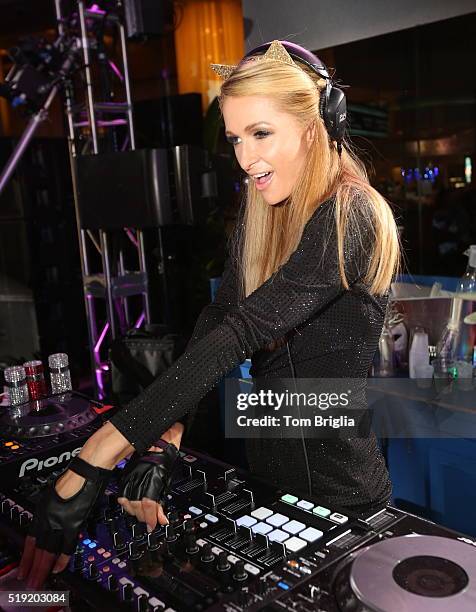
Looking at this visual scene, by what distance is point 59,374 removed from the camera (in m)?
1.72

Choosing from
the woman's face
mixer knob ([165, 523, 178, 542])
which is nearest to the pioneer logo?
mixer knob ([165, 523, 178, 542])

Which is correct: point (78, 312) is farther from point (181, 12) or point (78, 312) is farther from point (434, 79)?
point (434, 79)

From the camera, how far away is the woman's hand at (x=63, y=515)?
0.90m

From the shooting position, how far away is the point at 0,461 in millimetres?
1280

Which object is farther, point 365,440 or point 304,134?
point 365,440

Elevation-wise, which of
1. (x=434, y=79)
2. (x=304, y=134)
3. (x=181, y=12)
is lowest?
(x=304, y=134)

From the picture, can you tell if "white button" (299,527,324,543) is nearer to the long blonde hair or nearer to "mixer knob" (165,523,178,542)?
"mixer knob" (165,523,178,542)

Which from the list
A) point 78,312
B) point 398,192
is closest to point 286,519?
point 398,192

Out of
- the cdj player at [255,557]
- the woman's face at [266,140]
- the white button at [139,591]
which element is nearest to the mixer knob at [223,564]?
the cdj player at [255,557]

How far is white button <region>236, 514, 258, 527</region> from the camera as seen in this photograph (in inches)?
39.3

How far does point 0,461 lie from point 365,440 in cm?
73

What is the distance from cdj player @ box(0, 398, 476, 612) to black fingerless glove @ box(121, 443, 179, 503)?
5cm

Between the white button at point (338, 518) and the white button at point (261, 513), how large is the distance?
0.33ft

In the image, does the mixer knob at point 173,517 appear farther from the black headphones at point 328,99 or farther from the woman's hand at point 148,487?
the black headphones at point 328,99
